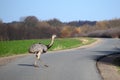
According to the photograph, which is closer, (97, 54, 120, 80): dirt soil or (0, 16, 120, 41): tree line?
(97, 54, 120, 80): dirt soil

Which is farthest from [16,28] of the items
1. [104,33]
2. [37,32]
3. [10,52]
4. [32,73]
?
[32,73]

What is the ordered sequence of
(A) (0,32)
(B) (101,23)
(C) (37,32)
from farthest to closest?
(B) (101,23) < (C) (37,32) < (A) (0,32)

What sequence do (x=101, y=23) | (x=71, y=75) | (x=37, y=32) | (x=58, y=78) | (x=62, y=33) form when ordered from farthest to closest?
(x=101, y=23), (x=62, y=33), (x=37, y=32), (x=71, y=75), (x=58, y=78)

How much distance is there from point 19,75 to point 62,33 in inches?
3797

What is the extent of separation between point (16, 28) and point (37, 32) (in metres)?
10.6

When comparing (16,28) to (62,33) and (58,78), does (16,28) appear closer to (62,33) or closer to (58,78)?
(62,33)

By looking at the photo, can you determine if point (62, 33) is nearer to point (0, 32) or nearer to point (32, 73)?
point (0, 32)

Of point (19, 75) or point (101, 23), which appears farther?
point (101, 23)

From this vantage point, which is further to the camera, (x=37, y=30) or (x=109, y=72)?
(x=37, y=30)

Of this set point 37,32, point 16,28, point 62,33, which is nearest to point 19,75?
point 16,28

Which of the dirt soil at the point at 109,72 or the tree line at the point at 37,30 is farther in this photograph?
the tree line at the point at 37,30

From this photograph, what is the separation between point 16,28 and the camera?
8638 centimetres

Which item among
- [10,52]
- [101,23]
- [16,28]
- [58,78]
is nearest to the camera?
[58,78]

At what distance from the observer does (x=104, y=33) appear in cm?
9044
